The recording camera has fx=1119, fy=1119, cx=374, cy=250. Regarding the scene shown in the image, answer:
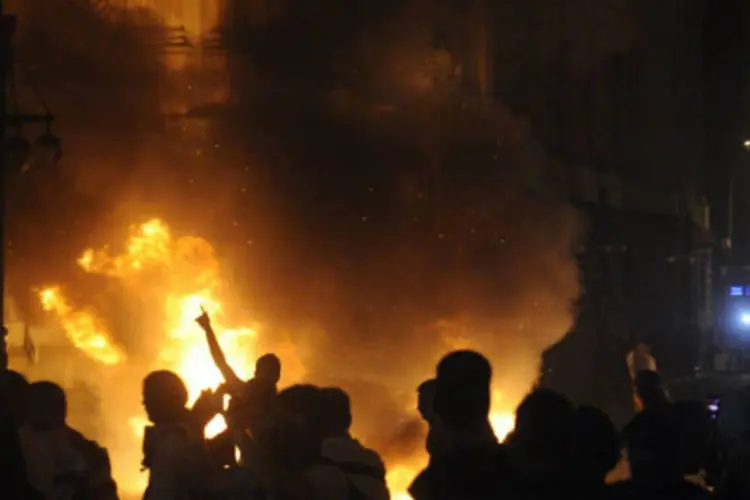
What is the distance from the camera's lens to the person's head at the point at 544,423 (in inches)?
152

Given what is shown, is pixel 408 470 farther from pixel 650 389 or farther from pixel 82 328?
pixel 650 389

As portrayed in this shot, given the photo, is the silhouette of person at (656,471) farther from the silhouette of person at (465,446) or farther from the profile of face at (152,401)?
the profile of face at (152,401)

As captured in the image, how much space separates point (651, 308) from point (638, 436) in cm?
2010

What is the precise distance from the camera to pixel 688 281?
25078 millimetres

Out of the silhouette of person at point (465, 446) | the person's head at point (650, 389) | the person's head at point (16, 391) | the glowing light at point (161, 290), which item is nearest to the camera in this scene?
the silhouette of person at point (465, 446)

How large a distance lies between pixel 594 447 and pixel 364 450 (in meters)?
0.87

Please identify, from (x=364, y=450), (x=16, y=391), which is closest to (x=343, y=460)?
(x=364, y=450)

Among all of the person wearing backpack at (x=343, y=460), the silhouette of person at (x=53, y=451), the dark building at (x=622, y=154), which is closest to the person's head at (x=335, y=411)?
the person wearing backpack at (x=343, y=460)

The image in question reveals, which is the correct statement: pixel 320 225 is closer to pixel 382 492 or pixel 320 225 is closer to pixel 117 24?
pixel 117 24

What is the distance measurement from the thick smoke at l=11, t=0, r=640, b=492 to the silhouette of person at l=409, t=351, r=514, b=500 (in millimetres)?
8845

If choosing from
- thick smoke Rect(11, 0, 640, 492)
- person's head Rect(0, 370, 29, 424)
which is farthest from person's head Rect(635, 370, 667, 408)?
thick smoke Rect(11, 0, 640, 492)

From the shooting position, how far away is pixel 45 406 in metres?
4.80

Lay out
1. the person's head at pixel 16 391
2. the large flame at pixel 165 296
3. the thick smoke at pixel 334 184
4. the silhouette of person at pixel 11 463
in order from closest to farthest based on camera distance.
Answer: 1. the silhouette of person at pixel 11 463
2. the person's head at pixel 16 391
3. the large flame at pixel 165 296
4. the thick smoke at pixel 334 184

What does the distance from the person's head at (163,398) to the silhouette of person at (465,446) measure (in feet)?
3.88
